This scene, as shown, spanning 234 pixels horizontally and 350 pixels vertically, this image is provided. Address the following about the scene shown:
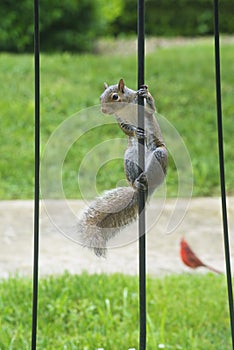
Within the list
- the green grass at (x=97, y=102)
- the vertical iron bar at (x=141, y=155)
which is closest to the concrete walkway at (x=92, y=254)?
the green grass at (x=97, y=102)

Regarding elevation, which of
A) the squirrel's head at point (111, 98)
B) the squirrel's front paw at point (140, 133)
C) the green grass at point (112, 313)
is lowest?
the green grass at point (112, 313)

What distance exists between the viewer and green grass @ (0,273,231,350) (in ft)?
9.22

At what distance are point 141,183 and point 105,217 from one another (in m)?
0.09

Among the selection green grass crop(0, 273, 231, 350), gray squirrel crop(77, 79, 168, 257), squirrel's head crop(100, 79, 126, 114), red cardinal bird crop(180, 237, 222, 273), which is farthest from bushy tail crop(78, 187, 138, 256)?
red cardinal bird crop(180, 237, 222, 273)

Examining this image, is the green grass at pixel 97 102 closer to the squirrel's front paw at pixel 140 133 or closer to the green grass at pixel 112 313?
the green grass at pixel 112 313

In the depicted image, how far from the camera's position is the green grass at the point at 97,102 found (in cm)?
573

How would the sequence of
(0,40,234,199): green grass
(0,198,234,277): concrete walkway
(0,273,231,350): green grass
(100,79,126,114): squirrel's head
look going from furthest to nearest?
(0,40,234,199): green grass → (0,198,234,277): concrete walkway → (0,273,231,350): green grass → (100,79,126,114): squirrel's head

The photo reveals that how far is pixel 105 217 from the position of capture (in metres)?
1.42

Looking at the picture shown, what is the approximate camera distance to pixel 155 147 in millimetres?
1415

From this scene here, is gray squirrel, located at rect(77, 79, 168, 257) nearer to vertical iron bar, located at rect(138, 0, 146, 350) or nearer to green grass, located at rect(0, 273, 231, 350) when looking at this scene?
vertical iron bar, located at rect(138, 0, 146, 350)

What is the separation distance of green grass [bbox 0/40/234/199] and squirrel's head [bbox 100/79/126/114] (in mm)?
3674

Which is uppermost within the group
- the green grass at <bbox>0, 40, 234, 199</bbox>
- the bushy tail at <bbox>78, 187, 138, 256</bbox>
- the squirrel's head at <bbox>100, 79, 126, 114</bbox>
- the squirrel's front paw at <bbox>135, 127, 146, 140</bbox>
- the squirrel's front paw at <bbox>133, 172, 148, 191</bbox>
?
the green grass at <bbox>0, 40, 234, 199</bbox>

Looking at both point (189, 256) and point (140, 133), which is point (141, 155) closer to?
point (140, 133)

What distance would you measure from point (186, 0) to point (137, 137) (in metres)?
11.3
